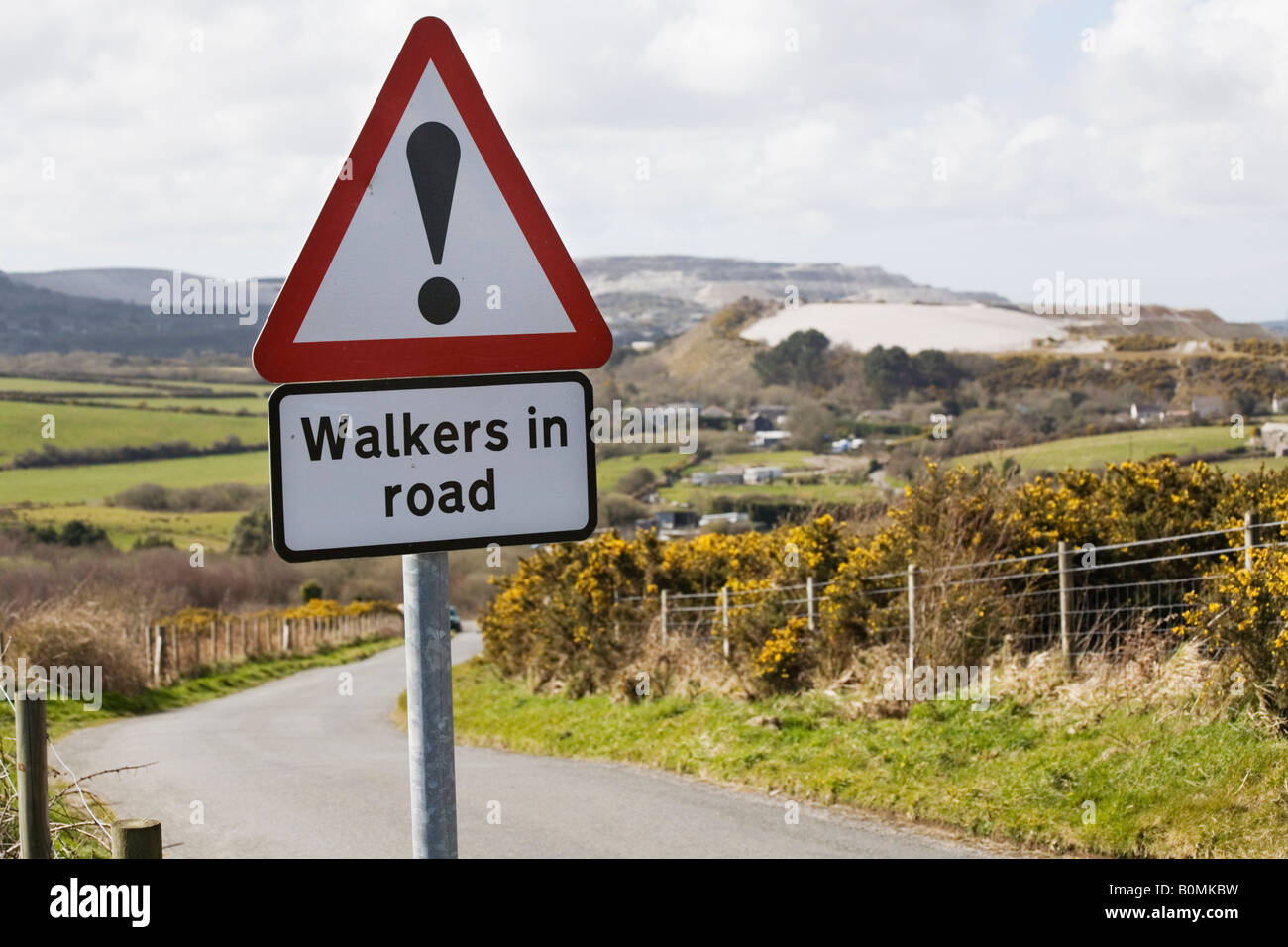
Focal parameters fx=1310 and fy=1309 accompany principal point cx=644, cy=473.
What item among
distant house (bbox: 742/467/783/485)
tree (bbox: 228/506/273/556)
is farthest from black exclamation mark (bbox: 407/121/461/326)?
tree (bbox: 228/506/273/556)

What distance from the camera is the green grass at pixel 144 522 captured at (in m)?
62.8

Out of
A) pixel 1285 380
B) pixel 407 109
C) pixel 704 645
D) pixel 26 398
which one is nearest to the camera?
pixel 407 109

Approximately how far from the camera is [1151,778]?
27.5ft

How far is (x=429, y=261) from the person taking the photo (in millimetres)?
2463

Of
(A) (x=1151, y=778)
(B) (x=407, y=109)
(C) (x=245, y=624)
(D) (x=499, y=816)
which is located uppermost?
(B) (x=407, y=109)

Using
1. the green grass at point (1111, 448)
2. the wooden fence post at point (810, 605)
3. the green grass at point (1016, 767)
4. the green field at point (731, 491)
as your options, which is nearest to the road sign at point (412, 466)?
the green grass at point (1016, 767)

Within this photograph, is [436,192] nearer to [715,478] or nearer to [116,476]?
[715,478]

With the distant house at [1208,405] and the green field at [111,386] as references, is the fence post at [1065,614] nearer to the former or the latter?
the distant house at [1208,405]

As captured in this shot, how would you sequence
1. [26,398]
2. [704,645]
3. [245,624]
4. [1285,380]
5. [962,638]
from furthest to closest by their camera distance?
[26,398], [245,624], [1285,380], [704,645], [962,638]

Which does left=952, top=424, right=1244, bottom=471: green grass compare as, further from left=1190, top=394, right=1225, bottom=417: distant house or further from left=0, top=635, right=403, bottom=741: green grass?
left=0, top=635, right=403, bottom=741: green grass

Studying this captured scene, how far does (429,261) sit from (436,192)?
0.14m
